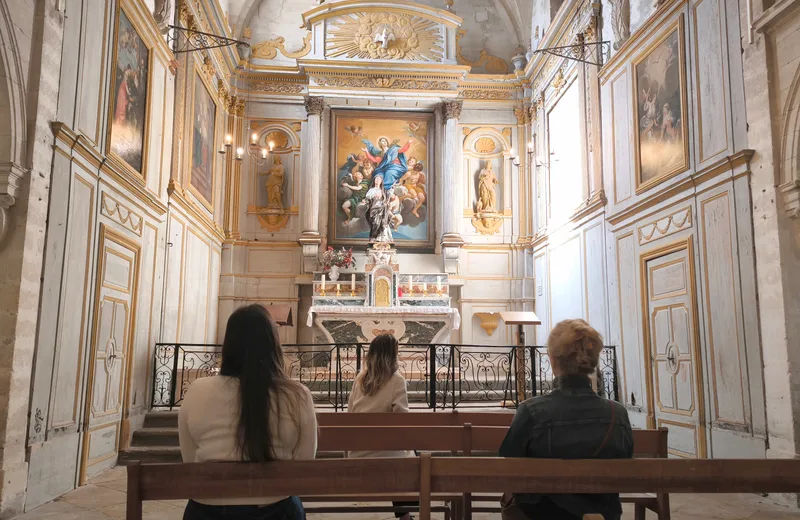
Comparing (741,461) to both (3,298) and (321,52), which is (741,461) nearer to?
(3,298)

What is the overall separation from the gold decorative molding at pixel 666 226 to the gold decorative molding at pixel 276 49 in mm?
9261

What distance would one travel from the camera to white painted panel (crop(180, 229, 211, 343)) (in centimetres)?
1031

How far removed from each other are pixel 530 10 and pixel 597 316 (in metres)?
8.15

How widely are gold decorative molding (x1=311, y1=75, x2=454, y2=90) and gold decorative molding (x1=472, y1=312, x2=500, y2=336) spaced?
5.15 meters

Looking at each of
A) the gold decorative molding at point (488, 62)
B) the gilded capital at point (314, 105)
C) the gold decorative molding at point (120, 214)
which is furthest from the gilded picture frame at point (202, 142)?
the gold decorative molding at point (488, 62)

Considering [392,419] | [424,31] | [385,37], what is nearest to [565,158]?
[424,31]

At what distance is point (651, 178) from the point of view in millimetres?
8320

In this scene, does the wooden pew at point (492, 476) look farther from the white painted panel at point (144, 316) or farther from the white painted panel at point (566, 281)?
the white painted panel at point (566, 281)

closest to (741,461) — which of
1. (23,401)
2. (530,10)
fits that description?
(23,401)

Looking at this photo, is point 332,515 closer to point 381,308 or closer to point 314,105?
point 381,308

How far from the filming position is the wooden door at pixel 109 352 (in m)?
6.43

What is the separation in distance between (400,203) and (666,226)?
695cm

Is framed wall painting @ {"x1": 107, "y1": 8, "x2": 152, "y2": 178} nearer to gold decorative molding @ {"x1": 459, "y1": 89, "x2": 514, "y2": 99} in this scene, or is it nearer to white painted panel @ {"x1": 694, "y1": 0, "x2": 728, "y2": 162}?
white painted panel @ {"x1": 694, "y1": 0, "x2": 728, "y2": 162}

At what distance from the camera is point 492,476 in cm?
242
